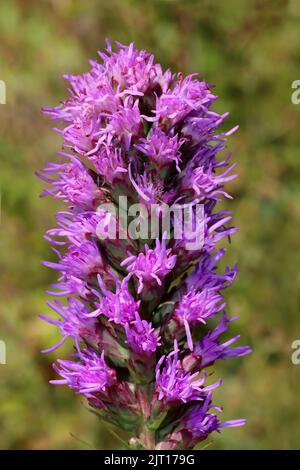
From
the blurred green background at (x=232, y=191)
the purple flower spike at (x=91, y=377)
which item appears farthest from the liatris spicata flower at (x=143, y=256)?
the blurred green background at (x=232, y=191)

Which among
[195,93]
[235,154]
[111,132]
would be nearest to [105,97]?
[111,132]

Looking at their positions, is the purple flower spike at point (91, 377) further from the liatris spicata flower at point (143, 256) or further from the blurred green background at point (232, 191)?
the blurred green background at point (232, 191)

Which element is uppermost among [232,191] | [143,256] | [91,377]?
[232,191]

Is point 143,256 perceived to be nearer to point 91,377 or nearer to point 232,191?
point 91,377

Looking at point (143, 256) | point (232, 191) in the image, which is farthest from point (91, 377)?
point (232, 191)

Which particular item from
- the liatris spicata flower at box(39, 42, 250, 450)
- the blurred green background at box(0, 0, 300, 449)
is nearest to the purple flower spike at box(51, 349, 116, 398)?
the liatris spicata flower at box(39, 42, 250, 450)

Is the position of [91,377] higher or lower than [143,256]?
lower
